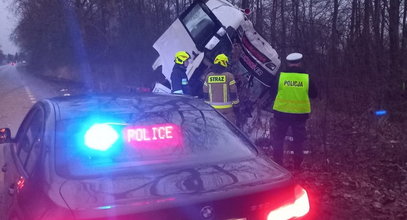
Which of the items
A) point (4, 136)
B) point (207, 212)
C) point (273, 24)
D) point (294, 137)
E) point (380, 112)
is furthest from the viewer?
point (273, 24)

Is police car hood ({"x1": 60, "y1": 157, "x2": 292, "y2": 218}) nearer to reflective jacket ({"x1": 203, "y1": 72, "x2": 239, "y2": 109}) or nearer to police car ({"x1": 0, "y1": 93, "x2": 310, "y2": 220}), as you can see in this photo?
police car ({"x1": 0, "y1": 93, "x2": 310, "y2": 220})

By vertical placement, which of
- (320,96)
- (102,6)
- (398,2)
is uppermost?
(102,6)

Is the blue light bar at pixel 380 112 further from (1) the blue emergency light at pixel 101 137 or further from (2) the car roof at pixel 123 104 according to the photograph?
(1) the blue emergency light at pixel 101 137

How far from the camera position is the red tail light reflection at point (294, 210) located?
227cm

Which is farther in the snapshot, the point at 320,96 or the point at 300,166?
the point at 320,96

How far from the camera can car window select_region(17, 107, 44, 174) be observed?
2844 millimetres

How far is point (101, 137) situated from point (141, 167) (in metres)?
0.39

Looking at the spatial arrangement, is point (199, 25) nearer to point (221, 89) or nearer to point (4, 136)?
point (221, 89)

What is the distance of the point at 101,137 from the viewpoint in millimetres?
2721

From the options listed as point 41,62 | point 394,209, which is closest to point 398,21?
point 394,209

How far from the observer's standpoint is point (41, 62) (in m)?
55.2

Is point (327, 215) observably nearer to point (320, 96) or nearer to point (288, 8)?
point (320, 96)

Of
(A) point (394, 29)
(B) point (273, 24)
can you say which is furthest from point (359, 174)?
(B) point (273, 24)

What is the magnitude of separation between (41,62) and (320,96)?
1991 inches
